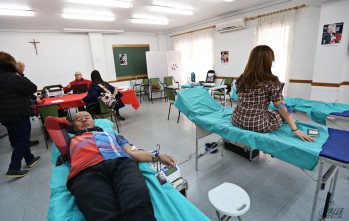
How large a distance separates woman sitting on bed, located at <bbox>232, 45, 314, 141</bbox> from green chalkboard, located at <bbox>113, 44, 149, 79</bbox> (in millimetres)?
6079

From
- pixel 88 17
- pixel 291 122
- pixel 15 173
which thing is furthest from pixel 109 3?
pixel 291 122

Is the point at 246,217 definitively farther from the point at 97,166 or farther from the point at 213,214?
the point at 97,166

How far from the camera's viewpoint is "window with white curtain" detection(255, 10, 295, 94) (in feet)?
13.3

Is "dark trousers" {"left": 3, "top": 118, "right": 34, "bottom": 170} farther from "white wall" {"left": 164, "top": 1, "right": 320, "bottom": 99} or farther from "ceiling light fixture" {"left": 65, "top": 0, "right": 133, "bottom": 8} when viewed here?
"white wall" {"left": 164, "top": 1, "right": 320, "bottom": 99}

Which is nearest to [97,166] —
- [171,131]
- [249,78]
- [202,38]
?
[249,78]

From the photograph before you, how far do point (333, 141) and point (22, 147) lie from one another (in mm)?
3325

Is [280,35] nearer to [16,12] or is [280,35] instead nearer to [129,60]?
[129,60]

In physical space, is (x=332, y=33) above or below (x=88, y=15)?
below

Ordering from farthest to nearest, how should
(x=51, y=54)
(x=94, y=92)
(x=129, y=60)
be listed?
(x=129, y=60) < (x=51, y=54) < (x=94, y=92)

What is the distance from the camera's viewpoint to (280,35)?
13.9 ft

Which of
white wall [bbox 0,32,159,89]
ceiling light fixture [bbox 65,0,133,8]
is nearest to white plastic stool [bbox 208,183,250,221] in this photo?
ceiling light fixture [bbox 65,0,133,8]

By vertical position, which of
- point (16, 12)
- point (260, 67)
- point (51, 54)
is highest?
point (16, 12)

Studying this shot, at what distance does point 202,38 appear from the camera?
6152 mm

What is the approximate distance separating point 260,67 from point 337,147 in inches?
32.6
